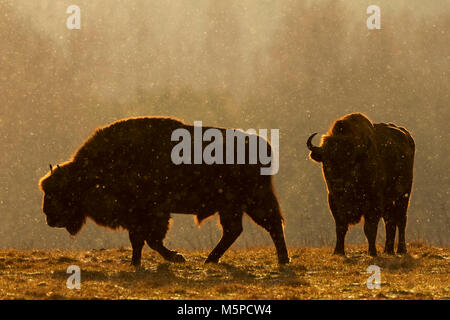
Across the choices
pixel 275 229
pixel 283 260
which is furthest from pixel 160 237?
pixel 283 260

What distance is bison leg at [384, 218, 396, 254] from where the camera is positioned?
12.2 m

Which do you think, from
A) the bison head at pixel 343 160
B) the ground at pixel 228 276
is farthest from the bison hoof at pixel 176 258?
the bison head at pixel 343 160

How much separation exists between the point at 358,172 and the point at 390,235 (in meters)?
2.03

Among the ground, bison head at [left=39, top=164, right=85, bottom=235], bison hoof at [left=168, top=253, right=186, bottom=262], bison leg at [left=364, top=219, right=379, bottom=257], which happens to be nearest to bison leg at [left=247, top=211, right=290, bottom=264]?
the ground

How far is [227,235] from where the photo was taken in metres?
10.1

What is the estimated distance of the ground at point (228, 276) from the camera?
22.3 ft

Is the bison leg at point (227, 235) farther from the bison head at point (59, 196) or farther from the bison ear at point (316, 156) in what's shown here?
the bison head at point (59, 196)

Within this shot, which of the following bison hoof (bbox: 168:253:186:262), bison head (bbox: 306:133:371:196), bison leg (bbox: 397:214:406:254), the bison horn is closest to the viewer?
bison hoof (bbox: 168:253:186:262)

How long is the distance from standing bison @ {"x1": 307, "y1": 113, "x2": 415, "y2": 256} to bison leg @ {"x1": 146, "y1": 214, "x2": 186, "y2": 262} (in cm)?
290

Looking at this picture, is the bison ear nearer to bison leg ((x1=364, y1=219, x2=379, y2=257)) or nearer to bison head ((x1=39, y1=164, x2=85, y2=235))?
bison leg ((x1=364, y1=219, x2=379, y2=257))

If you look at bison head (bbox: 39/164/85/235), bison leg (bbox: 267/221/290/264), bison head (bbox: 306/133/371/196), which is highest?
bison head (bbox: 306/133/371/196)

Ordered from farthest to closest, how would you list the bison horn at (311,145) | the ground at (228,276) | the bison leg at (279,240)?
the bison horn at (311,145) < the bison leg at (279,240) < the ground at (228,276)

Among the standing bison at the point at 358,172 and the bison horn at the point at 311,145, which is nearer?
the standing bison at the point at 358,172

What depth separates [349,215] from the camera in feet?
37.7
